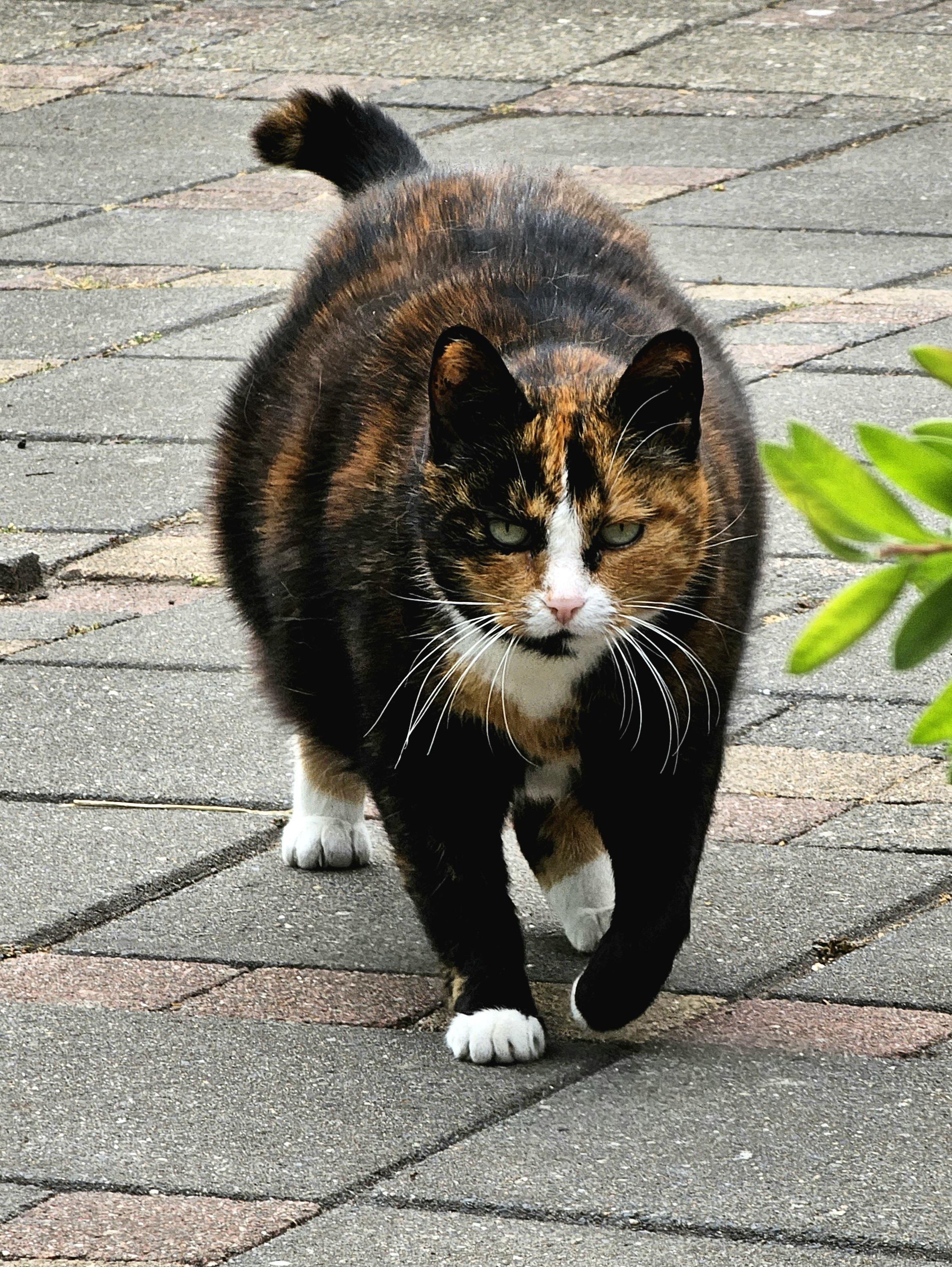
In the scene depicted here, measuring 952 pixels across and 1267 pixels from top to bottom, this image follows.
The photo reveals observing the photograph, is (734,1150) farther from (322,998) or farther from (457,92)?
(457,92)

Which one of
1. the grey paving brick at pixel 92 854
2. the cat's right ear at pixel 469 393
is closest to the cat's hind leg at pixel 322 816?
the grey paving brick at pixel 92 854

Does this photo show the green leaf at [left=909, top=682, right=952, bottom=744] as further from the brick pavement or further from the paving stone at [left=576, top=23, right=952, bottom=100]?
the paving stone at [left=576, top=23, right=952, bottom=100]

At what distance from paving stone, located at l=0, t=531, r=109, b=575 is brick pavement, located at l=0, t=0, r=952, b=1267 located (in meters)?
0.02

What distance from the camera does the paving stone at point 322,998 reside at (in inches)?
119

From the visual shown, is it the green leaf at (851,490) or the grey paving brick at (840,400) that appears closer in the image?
the green leaf at (851,490)

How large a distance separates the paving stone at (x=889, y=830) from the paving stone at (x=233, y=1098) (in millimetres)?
823

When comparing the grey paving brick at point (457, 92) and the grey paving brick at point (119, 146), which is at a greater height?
the grey paving brick at point (457, 92)

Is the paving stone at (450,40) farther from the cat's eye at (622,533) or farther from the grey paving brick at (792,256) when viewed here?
the cat's eye at (622,533)

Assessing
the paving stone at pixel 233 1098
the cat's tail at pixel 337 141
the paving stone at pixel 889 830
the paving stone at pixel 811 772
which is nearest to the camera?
the paving stone at pixel 233 1098

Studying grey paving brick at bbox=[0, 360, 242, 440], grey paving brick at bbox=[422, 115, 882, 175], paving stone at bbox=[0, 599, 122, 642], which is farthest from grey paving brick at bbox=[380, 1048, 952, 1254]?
grey paving brick at bbox=[422, 115, 882, 175]

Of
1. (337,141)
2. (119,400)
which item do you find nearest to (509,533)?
(337,141)

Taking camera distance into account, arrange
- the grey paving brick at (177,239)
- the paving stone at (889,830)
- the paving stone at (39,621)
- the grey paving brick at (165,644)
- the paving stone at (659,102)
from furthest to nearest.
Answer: the paving stone at (659,102), the grey paving brick at (177,239), the paving stone at (39,621), the grey paving brick at (165,644), the paving stone at (889,830)

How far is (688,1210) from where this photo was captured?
8.00 ft

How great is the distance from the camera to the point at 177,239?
→ 7.54 m
